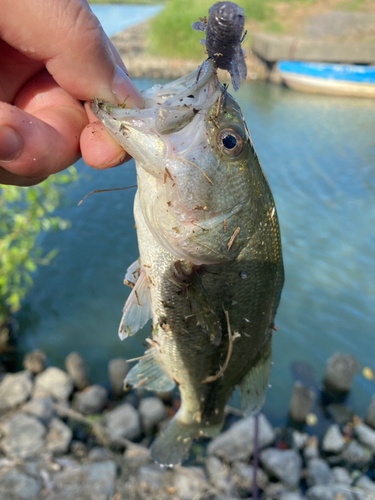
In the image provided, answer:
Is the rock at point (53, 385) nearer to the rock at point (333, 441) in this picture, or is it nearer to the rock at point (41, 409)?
the rock at point (41, 409)

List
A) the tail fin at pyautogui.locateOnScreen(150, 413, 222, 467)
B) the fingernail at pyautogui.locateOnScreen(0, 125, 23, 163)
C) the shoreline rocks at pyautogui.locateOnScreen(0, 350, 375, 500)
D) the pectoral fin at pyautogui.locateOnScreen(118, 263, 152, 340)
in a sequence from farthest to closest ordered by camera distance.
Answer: the shoreline rocks at pyautogui.locateOnScreen(0, 350, 375, 500) → the tail fin at pyautogui.locateOnScreen(150, 413, 222, 467) → the pectoral fin at pyautogui.locateOnScreen(118, 263, 152, 340) → the fingernail at pyautogui.locateOnScreen(0, 125, 23, 163)

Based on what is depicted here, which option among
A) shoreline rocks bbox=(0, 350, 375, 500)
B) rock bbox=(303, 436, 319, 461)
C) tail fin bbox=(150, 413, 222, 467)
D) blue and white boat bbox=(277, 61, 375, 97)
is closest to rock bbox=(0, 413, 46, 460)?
shoreline rocks bbox=(0, 350, 375, 500)

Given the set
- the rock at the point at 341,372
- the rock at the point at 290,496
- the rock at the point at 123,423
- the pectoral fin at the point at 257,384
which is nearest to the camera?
the pectoral fin at the point at 257,384

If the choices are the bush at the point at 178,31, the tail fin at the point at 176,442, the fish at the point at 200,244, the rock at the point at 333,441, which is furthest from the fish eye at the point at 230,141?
the bush at the point at 178,31

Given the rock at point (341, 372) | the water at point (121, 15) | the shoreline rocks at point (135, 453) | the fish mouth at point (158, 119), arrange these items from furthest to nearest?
the water at point (121, 15) → the rock at point (341, 372) → the shoreline rocks at point (135, 453) → the fish mouth at point (158, 119)

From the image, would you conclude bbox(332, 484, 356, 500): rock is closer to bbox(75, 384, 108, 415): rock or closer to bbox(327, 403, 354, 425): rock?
bbox(327, 403, 354, 425): rock

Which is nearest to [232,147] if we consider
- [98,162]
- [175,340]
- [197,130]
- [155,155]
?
[197,130]

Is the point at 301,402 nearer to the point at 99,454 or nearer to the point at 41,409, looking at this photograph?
the point at 99,454
